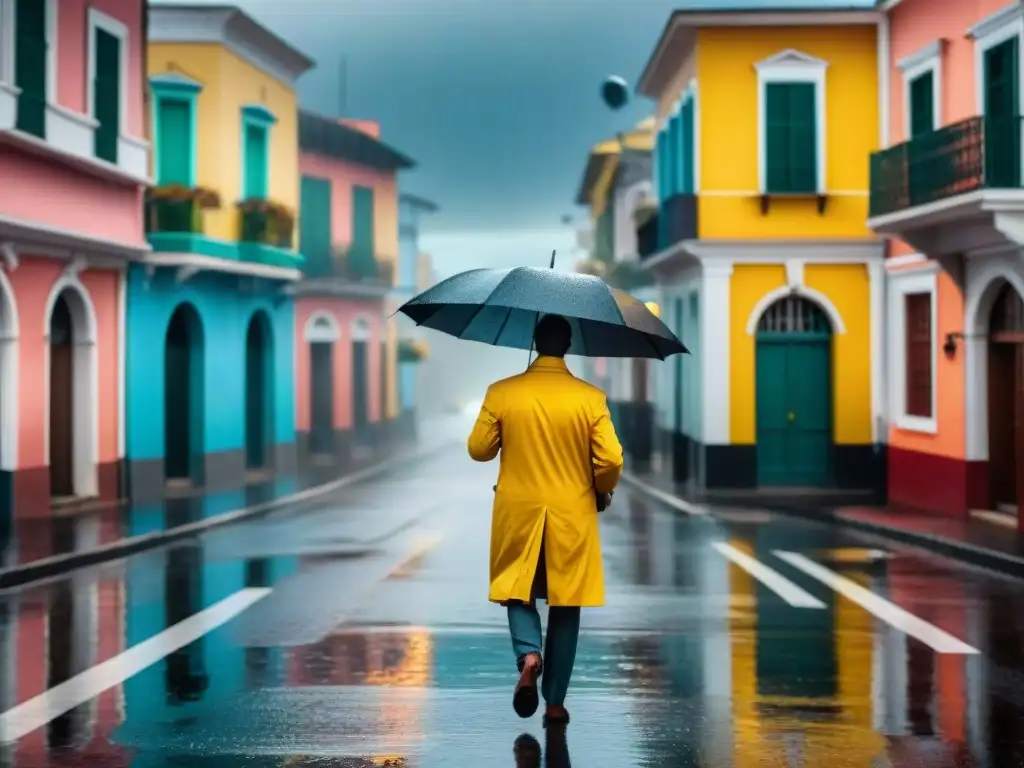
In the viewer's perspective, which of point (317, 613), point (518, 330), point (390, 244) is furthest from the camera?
point (390, 244)

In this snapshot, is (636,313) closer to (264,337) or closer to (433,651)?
(433,651)

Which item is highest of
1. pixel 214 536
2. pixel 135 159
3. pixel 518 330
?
pixel 135 159

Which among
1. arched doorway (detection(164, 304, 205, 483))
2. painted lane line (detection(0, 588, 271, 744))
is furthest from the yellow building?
painted lane line (detection(0, 588, 271, 744))

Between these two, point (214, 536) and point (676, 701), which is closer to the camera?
point (676, 701)

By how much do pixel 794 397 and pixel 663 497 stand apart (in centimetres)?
328

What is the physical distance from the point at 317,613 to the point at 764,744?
5.16 metres

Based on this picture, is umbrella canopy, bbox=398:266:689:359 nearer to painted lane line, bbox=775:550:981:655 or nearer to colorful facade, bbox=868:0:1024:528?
painted lane line, bbox=775:550:981:655

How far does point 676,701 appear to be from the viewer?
8.34 m

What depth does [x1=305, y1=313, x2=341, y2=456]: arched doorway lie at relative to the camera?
40.7 metres

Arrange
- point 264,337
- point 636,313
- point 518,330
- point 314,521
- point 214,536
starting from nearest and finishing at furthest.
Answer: point 636,313
point 518,330
point 214,536
point 314,521
point 264,337

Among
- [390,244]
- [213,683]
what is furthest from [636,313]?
[390,244]

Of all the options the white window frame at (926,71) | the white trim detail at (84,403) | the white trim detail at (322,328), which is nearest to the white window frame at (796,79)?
the white window frame at (926,71)

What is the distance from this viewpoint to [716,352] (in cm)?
2639

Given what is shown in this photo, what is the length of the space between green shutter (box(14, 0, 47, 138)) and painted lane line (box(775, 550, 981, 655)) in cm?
998
